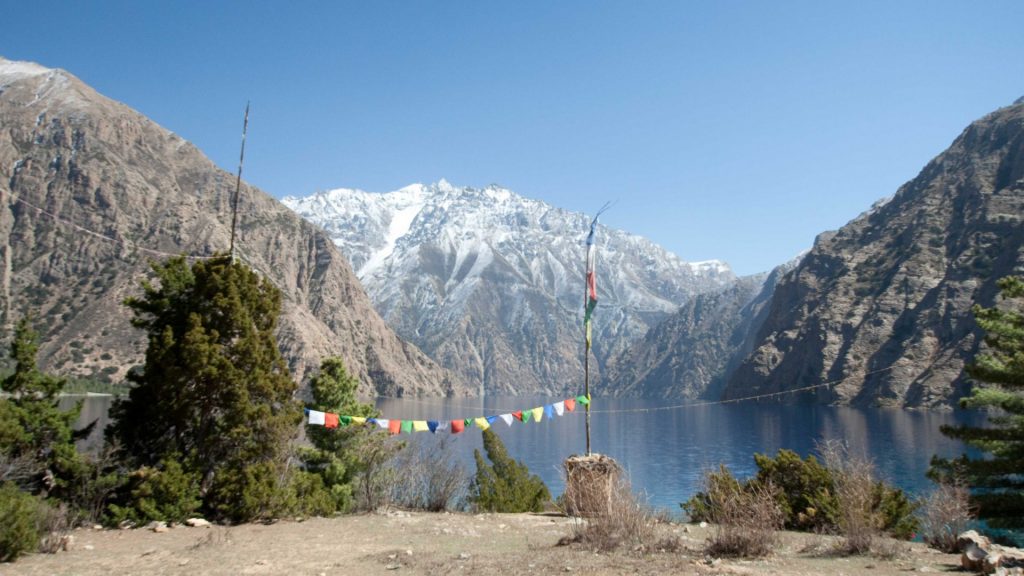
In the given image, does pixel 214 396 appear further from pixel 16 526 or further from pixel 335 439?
pixel 335 439

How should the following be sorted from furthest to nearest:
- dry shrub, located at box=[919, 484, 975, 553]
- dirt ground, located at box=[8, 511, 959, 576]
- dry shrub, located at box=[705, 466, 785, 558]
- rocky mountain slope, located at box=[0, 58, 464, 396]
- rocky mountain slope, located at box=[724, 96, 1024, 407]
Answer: rocky mountain slope, located at box=[0, 58, 464, 396]
rocky mountain slope, located at box=[724, 96, 1024, 407]
dry shrub, located at box=[919, 484, 975, 553]
dry shrub, located at box=[705, 466, 785, 558]
dirt ground, located at box=[8, 511, 959, 576]

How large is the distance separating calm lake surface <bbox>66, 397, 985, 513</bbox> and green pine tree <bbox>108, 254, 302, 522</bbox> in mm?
28889

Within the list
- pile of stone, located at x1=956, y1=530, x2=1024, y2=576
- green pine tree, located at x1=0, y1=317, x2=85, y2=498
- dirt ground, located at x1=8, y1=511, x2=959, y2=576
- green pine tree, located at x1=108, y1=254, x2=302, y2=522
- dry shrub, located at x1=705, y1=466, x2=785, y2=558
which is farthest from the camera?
green pine tree, located at x1=108, y1=254, x2=302, y2=522

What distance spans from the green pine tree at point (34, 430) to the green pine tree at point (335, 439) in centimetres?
742

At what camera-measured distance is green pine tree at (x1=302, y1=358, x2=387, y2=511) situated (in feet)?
70.7

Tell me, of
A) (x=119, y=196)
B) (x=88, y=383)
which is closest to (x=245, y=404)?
(x=88, y=383)

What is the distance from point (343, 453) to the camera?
22.1 m

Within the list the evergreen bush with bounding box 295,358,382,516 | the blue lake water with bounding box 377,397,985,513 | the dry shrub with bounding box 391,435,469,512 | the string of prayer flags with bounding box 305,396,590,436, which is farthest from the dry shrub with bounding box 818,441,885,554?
the blue lake water with bounding box 377,397,985,513

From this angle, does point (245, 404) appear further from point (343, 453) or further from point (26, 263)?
point (26, 263)

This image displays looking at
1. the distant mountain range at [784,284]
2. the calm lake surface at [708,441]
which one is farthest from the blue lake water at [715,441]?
the distant mountain range at [784,284]

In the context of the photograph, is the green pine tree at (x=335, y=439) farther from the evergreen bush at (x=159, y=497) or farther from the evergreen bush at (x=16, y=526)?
the evergreen bush at (x=16, y=526)

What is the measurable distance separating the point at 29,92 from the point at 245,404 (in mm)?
234960

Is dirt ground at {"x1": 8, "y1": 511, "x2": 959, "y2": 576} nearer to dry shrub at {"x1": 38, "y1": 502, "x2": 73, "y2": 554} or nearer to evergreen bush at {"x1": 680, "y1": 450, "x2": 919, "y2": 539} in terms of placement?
dry shrub at {"x1": 38, "y1": 502, "x2": 73, "y2": 554}

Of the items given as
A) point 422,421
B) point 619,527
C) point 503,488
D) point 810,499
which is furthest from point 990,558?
point 503,488
